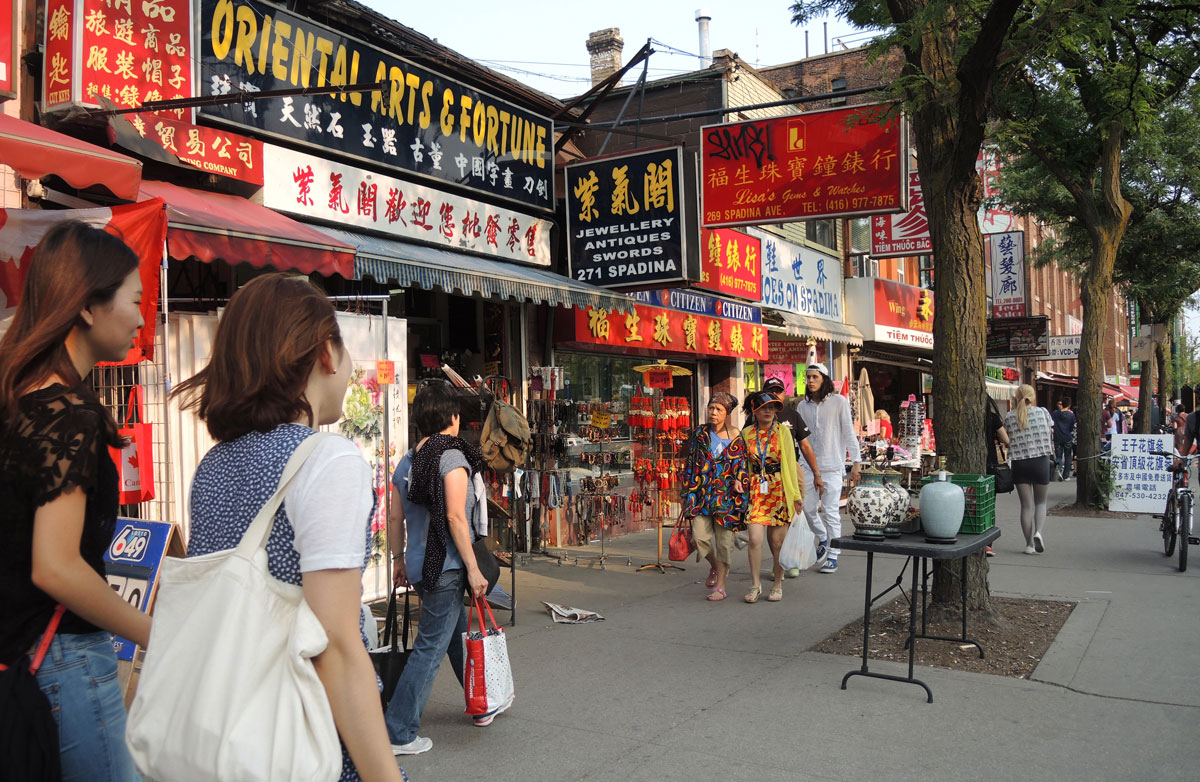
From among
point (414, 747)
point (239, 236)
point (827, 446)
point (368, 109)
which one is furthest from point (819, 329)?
point (414, 747)

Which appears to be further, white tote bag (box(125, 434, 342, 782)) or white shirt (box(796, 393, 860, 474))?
white shirt (box(796, 393, 860, 474))

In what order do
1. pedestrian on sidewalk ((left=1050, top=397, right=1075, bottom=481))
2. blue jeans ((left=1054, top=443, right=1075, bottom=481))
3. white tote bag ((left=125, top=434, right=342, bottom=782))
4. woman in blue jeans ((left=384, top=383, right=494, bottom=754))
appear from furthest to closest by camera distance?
blue jeans ((left=1054, top=443, right=1075, bottom=481)) → pedestrian on sidewalk ((left=1050, top=397, right=1075, bottom=481)) → woman in blue jeans ((left=384, top=383, right=494, bottom=754)) → white tote bag ((left=125, top=434, right=342, bottom=782))

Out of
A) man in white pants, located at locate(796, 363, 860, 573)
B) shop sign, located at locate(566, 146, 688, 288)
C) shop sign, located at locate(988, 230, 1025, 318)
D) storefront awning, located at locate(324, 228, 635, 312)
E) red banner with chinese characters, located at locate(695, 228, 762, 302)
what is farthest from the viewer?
shop sign, located at locate(988, 230, 1025, 318)

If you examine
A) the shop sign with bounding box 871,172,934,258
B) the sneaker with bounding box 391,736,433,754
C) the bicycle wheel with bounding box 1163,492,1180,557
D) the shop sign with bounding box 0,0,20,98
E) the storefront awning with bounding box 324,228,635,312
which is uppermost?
the shop sign with bounding box 871,172,934,258

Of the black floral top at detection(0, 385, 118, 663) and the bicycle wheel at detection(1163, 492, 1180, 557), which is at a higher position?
the black floral top at detection(0, 385, 118, 663)

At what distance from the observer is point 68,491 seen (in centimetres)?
192

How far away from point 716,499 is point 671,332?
4592 mm

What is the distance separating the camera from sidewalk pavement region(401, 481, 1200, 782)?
4.39 m

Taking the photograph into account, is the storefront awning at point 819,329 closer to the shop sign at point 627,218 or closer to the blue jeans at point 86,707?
the shop sign at point 627,218

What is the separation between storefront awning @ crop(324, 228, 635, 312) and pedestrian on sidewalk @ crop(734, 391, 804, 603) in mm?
2127

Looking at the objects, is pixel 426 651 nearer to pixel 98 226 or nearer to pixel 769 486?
pixel 98 226

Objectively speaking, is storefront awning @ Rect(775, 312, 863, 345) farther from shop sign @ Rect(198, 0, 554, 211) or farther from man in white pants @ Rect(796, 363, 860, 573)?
shop sign @ Rect(198, 0, 554, 211)

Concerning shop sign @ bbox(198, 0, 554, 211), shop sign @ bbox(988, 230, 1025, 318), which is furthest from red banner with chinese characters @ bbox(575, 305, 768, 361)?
shop sign @ bbox(988, 230, 1025, 318)

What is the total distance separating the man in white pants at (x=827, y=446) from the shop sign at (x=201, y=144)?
5613mm
